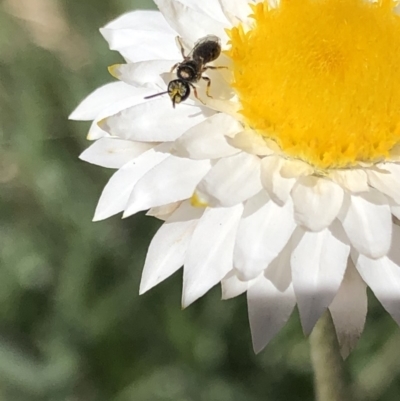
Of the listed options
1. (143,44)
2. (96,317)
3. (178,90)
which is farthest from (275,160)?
(96,317)

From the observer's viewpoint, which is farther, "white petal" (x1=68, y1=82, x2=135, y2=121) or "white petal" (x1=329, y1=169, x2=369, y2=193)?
"white petal" (x1=68, y1=82, x2=135, y2=121)

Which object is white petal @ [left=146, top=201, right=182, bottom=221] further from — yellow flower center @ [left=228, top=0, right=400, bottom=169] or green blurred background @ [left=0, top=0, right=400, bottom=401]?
green blurred background @ [left=0, top=0, right=400, bottom=401]

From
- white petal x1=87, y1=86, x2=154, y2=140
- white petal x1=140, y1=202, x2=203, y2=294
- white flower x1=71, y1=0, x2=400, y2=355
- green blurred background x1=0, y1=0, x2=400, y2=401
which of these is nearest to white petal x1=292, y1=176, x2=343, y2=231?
white flower x1=71, y1=0, x2=400, y2=355

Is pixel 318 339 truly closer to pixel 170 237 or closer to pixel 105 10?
pixel 170 237

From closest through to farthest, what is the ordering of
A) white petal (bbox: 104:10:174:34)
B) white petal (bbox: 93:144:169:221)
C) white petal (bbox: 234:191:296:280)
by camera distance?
white petal (bbox: 234:191:296:280), white petal (bbox: 93:144:169:221), white petal (bbox: 104:10:174:34)

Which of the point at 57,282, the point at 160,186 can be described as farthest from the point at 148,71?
the point at 57,282

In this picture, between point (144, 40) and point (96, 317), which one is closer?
point (144, 40)

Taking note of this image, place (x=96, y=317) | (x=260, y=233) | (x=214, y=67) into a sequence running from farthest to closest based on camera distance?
1. (x=96, y=317)
2. (x=214, y=67)
3. (x=260, y=233)

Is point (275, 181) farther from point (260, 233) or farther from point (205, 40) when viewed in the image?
point (205, 40)
